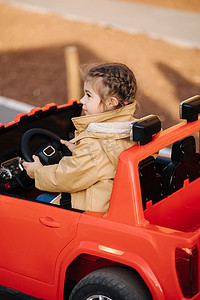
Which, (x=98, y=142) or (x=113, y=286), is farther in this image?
(x=98, y=142)

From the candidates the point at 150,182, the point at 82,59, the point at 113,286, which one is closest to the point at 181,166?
the point at 150,182

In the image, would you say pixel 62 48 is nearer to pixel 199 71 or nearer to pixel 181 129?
pixel 199 71

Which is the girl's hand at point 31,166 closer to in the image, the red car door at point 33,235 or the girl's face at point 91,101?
the red car door at point 33,235

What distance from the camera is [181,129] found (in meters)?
3.18

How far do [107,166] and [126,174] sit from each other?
305 mm

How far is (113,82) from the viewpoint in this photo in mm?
3203

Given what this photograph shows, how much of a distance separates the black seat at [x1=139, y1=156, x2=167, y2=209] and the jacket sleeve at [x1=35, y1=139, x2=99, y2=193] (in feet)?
0.91

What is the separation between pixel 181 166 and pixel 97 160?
0.60 meters

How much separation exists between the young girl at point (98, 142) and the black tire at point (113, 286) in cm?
39

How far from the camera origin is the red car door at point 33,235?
3064 mm

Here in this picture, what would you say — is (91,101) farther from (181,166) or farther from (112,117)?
(181,166)

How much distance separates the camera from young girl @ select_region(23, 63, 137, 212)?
10.2ft

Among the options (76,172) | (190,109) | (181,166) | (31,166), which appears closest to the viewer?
(76,172)

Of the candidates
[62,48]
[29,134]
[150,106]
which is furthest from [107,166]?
[62,48]
